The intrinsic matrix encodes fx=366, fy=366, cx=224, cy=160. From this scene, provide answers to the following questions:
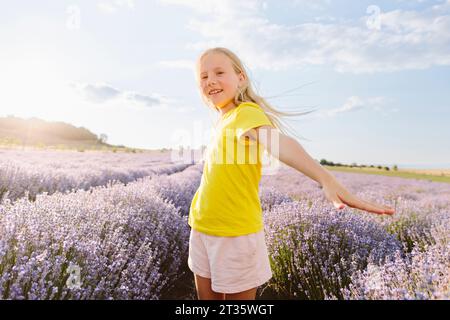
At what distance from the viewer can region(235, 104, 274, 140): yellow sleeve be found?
1.58 metres

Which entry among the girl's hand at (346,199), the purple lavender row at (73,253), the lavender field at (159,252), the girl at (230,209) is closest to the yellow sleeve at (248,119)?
the girl at (230,209)

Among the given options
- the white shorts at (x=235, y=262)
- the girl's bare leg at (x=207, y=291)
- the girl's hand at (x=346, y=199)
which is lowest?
the girl's bare leg at (x=207, y=291)

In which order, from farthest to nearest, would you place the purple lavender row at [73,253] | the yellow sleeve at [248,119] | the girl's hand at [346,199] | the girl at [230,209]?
the purple lavender row at [73,253] < the girl at [230,209] < the yellow sleeve at [248,119] < the girl's hand at [346,199]

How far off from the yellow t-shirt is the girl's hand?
0.46m

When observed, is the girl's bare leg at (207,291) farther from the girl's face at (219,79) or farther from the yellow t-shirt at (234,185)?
the girl's face at (219,79)

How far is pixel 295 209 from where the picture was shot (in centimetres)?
345

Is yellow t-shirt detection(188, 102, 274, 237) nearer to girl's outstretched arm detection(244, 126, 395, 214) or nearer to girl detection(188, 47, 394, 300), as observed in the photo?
girl detection(188, 47, 394, 300)

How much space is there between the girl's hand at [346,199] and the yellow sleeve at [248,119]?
0.40 m

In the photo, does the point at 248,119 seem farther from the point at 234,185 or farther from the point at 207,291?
the point at 207,291

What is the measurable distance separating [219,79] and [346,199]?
913 mm

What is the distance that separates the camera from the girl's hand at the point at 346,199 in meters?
1.29
